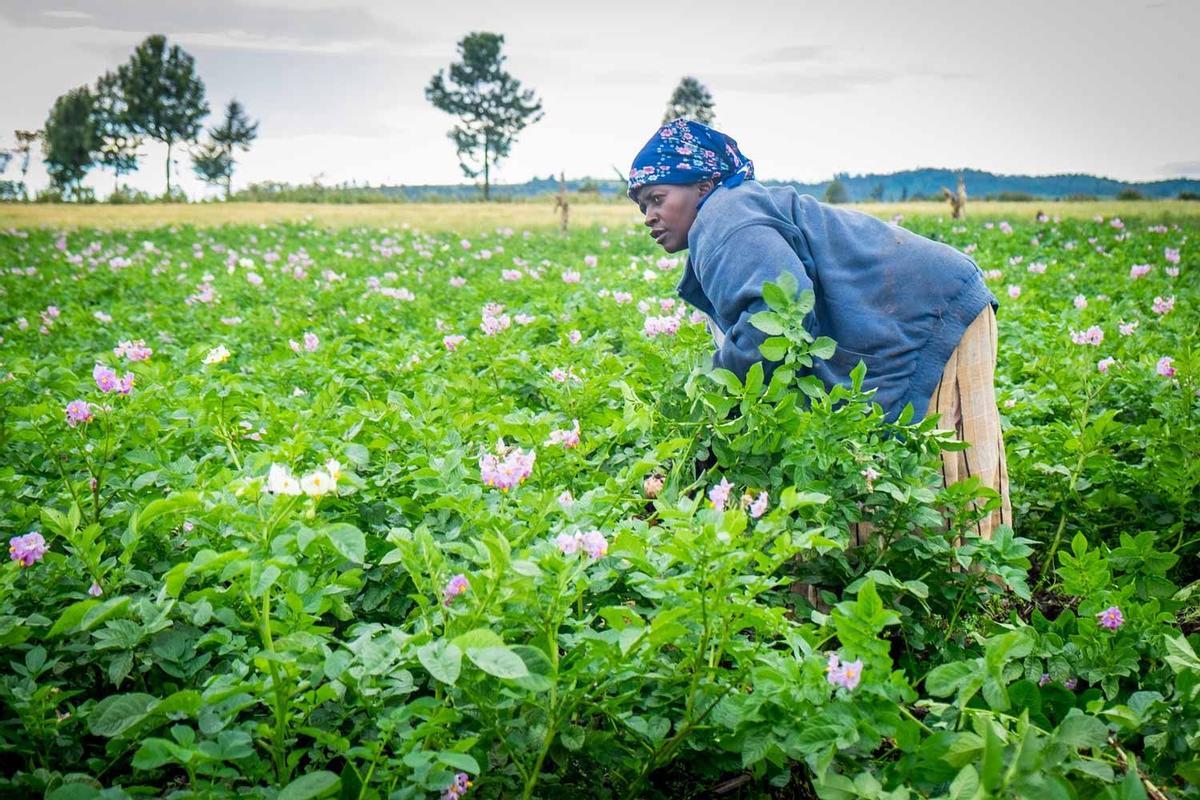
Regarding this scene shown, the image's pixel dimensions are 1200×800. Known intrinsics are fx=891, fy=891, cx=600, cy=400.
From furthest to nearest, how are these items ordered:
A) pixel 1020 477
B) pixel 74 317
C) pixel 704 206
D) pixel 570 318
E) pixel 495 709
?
pixel 74 317 < pixel 570 318 < pixel 1020 477 < pixel 704 206 < pixel 495 709

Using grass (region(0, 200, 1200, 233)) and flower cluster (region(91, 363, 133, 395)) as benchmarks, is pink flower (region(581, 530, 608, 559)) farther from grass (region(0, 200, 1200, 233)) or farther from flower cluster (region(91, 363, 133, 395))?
grass (region(0, 200, 1200, 233))

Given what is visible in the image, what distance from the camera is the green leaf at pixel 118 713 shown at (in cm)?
144

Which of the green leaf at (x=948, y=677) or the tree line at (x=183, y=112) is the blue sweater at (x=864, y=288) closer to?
the green leaf at (x=948, y=677)

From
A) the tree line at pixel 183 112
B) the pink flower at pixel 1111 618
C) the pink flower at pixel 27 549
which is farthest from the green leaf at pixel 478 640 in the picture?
the tree line at pixel 183 112

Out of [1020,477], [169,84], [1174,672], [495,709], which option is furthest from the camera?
[169,84]

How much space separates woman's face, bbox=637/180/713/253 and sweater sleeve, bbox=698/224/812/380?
344mm

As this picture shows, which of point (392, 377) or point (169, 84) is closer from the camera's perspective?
point (392, 377)

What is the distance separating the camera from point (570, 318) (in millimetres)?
5441

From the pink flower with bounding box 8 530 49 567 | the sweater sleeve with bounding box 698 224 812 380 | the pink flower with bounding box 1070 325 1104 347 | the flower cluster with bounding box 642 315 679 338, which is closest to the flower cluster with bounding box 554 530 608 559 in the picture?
the sweater sleeve with bounding box 698 224 812 380

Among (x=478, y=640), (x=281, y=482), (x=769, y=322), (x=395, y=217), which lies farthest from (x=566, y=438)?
(x=395, y=217)

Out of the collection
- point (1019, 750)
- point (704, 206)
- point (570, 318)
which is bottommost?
point (1019, 750)

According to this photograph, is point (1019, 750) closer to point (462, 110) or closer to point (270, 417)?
A: point (270, 417)

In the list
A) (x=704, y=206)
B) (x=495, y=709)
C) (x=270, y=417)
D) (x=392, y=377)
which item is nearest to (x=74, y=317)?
(x=392, y=377)

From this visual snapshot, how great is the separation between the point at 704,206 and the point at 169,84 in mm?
79807
